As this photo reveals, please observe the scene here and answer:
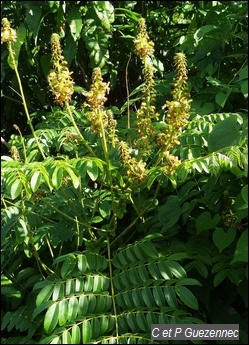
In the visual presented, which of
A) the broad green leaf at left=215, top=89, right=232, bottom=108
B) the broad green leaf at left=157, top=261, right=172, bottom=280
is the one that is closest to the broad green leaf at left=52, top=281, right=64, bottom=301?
the broad green leaf at left=157, top=261, right=172, bottom=280

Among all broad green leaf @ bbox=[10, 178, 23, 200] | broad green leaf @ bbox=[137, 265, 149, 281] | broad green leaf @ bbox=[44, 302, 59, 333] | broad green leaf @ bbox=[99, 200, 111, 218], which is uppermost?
broad green leaf @ bbox=[10, 178, 23, 200]

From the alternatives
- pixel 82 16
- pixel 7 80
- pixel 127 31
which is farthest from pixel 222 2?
pixel 7 80

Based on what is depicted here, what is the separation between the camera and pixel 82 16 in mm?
2693

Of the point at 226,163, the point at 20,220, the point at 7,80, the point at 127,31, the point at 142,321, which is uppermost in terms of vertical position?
the point at 127,31

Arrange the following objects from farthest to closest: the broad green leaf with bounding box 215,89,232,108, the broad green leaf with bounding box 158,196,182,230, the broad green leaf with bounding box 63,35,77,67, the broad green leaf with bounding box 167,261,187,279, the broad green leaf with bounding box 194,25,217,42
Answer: the broad green leaf with bounding box 63,35,77,67 < the broad green leaf with bounding box 194,25,217,42 < the broad green leaf with bounding box 215,89,232,108 < the broad green leaf with bounding box 158,196,182,230 < the broad green leaf with bounding box 167,261,187,279

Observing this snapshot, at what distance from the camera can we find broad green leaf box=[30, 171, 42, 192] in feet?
5.58

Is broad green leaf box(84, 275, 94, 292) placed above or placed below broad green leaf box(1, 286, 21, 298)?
above

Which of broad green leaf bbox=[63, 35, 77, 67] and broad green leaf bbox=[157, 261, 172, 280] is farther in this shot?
broad green leaf bbox=[63, 35, 77, 67]

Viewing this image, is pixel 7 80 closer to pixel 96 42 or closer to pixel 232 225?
pixel 96 42

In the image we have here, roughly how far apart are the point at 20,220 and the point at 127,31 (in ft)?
4.57

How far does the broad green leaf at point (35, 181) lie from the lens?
1700 mm

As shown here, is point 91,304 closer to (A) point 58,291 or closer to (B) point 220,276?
(A) point 58,291

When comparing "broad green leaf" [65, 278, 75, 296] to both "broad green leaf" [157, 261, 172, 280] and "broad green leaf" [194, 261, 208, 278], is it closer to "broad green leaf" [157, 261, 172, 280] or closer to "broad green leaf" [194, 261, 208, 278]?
"broad green leaf" [157, 261, 172, 280]

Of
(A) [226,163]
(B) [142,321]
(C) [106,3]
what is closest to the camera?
(B) [142,321]
